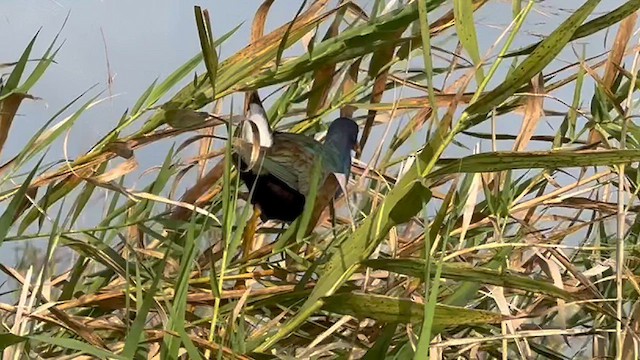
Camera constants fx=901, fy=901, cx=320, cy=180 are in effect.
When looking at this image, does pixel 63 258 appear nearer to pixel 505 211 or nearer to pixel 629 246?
pixel 505 211

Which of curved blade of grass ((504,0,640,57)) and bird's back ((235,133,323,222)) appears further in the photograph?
bird's back ((235,133,323,222))

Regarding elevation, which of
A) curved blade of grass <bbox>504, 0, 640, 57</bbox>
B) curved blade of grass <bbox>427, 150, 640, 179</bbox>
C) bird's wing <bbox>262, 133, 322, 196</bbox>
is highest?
curved blade of grass <bbox>504, 0, 640, 57</bbox>

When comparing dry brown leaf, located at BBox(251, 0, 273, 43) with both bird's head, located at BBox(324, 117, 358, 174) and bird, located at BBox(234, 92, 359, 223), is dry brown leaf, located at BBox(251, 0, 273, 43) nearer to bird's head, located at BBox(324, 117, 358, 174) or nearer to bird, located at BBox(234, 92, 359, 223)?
bird, located at BBox(234, 92, 359, 223)

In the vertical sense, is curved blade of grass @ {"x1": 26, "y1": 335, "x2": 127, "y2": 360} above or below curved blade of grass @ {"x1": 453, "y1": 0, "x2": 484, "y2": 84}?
below

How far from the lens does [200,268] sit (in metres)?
0.70

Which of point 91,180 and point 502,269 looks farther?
point 91,180

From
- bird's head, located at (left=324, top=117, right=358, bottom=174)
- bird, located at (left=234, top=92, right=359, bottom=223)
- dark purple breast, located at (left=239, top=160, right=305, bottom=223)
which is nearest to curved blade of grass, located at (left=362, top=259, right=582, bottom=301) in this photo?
bird, located at (left=234, top=92, right=359, bottom=223)

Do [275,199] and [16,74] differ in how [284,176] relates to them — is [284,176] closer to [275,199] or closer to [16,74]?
[275,199]

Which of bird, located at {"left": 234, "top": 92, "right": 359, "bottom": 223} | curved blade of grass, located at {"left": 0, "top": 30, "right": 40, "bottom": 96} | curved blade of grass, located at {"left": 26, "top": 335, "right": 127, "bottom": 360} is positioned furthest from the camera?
bird, located at {"left": 234, "top": 92, "right": 359, "bottom": 223}

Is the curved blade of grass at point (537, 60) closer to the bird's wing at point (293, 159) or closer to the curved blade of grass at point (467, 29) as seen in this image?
the curved blade of grass at point (467, 29)

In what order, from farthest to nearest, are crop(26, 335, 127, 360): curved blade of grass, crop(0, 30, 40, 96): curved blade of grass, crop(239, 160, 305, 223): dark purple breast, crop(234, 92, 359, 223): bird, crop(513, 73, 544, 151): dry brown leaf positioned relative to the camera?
crop(239, 160, 305, 223): dark purple breast → crop(234, 92, 359, 223): bird → crop(513, 73, 544, 151): dry brown leaf → crop(0, 30, 40, 96): curved blade of grass → crop(26, 335, 127, 360): curved blade of grass

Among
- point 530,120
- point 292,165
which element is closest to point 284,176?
point 292,165

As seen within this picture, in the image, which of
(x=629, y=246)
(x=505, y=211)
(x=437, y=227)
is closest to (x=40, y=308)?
(x=437, y=227)

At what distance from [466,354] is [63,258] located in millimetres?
349
